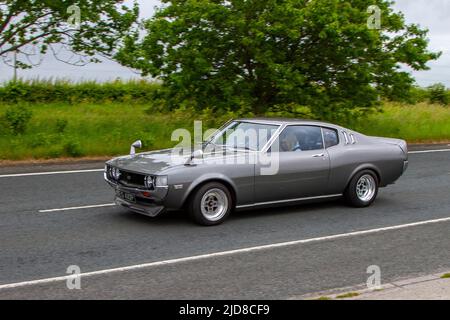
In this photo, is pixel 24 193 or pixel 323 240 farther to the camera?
A: pixel 24 193

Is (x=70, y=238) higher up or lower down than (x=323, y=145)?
lower down

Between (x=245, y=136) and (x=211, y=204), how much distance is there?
139cm

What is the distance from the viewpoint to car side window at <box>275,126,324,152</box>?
368 inches

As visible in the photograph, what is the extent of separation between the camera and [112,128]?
60.0 ft

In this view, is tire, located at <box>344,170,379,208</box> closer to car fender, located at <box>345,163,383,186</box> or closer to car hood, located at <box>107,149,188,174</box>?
car fender, located at <box>345,163,383,186</box>

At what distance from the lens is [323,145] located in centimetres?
975

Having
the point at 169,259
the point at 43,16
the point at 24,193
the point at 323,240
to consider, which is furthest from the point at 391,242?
the point at 43,16
